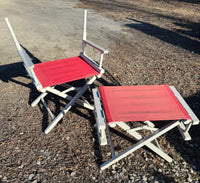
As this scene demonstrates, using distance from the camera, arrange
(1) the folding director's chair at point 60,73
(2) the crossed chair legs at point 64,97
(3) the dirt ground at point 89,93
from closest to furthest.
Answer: (3) the dirt ground at point 89,93, (1) the folding director's chair at point 60,73, (2) the crossed chair legs at point 64,97

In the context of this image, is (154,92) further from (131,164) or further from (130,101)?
(131,164)

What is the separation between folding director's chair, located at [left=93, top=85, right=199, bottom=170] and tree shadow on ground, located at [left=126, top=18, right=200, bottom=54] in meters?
4.30

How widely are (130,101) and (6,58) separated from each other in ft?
13.2

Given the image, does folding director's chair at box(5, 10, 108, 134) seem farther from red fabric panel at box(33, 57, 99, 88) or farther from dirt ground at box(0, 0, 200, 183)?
dirt ground at box(0, 0, 200, 183)

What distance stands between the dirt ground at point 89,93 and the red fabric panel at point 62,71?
0.76 meters

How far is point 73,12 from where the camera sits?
927cm

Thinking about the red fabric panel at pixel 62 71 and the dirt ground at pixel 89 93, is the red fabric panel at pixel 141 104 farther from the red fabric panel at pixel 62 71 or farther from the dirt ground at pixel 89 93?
the dirt ground at pixel 89 93

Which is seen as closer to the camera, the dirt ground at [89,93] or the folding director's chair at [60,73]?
the dirt ground at [89,93]

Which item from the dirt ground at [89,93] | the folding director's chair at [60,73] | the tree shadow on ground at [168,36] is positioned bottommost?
the dirt ground at [89,93]

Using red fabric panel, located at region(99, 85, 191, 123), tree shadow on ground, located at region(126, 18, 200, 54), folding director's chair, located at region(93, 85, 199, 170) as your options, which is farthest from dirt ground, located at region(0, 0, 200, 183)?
red fabric panel, located at region(99, 85, 191, 123)

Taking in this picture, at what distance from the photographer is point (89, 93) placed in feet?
11.5

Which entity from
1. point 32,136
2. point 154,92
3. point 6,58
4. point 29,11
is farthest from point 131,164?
point 29,11

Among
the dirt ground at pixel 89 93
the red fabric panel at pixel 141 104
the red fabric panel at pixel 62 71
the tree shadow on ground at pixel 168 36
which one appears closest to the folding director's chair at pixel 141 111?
the red fabric panel at pixel 141 104

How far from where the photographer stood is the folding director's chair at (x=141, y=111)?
1.97m
